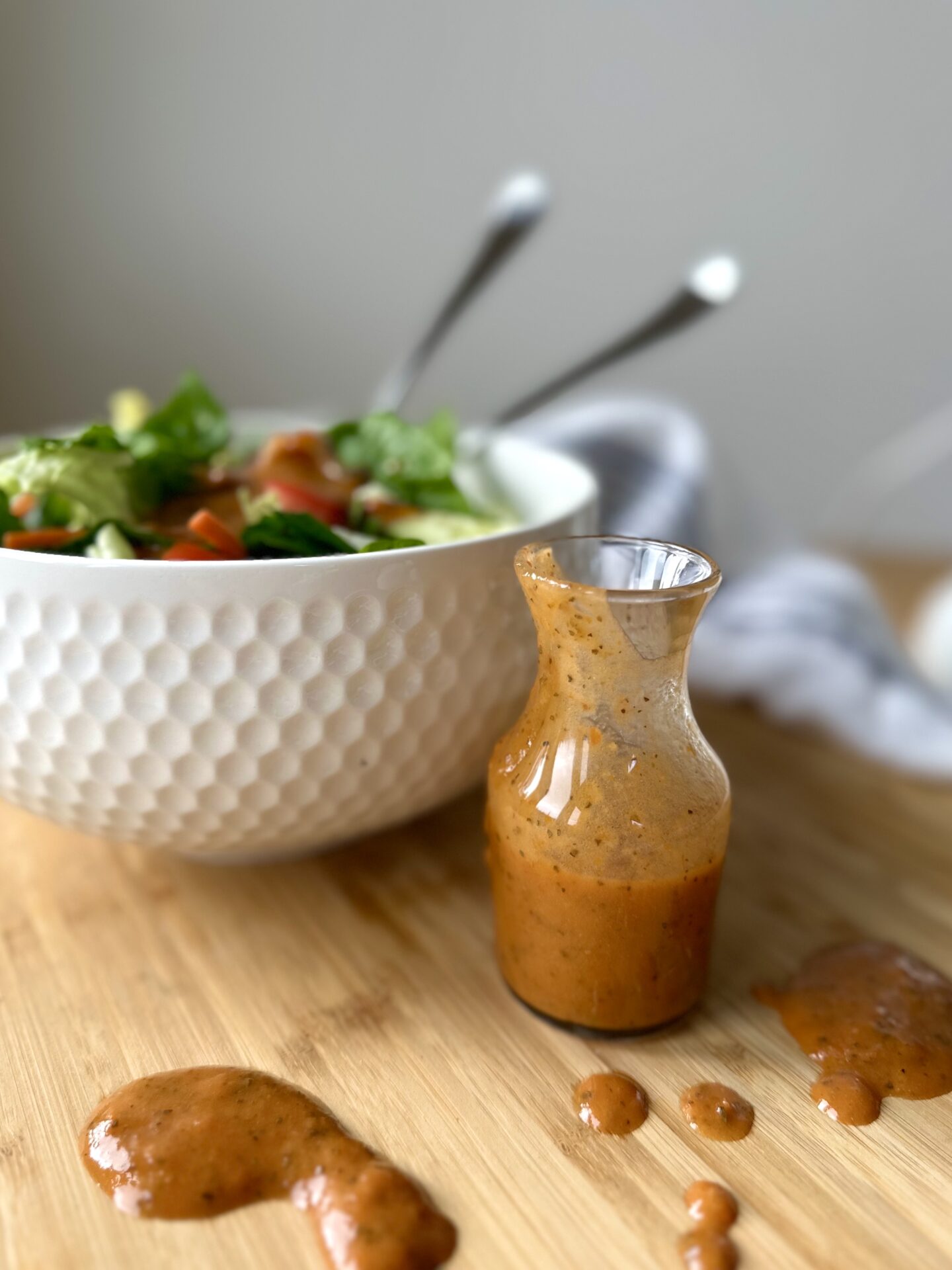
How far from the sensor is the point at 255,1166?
62 cm

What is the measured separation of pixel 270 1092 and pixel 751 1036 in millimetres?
326

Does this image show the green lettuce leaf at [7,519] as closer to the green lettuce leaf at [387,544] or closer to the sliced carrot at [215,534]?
the sliced carrot at [215,534]

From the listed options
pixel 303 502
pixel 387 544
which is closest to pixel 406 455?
pixel 303 502

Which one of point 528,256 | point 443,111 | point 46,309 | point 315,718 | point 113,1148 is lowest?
point 113,1148

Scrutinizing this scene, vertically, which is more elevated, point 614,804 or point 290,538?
point 290,538

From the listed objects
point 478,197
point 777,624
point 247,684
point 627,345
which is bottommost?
point 777,624

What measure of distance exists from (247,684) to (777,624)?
0.77 m

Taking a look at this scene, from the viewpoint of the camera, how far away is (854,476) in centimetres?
275

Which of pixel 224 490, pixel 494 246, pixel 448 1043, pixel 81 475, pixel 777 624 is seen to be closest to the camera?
pixel 448 1043

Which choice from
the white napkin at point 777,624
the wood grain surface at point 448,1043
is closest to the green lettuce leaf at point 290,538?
the wood grain surface at point 448,1043

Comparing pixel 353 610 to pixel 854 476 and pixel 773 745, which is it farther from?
pixel 854 476

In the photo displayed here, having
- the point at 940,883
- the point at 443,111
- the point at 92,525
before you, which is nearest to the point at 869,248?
the point at 443,111

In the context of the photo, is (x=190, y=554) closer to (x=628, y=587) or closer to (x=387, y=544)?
(x=387, y=544)

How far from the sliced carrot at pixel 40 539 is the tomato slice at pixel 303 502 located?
0.54 ft
